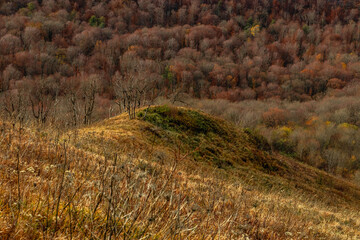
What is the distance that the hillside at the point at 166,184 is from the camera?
2.13 m

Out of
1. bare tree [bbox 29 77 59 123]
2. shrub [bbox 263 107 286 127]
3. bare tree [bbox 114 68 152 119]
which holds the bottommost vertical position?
shrub [bbox 263 107 286 127]

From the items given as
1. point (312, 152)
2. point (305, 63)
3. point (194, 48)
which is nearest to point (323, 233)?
point (312, 152)

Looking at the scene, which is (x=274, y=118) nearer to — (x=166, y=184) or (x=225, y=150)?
(x=225, y=150)

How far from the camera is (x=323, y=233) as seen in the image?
5.44 metres

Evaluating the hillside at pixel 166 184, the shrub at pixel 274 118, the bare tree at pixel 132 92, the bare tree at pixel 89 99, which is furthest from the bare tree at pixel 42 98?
the shrub at pixel 274 118

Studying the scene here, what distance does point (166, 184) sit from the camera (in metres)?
2.14

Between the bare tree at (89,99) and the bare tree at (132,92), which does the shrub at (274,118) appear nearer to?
the bare tree at (132,92)

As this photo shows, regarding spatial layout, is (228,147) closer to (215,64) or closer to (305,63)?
(215,64)

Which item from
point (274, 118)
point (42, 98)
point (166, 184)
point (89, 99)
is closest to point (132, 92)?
point (42, 98)

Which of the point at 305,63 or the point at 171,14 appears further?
the point at 171,14

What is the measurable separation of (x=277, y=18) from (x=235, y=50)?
1692 inches

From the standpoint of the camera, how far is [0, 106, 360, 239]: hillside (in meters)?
2.13

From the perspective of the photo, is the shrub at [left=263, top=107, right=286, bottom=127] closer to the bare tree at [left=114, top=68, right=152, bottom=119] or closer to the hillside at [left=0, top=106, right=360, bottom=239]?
the bare tree at [left=114, top=68, right=152, bottom=119]

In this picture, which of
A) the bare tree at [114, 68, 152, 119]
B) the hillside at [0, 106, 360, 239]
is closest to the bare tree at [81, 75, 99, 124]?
the bare tree at [114, 68, 152, 119]
